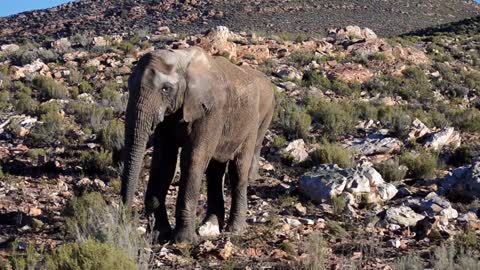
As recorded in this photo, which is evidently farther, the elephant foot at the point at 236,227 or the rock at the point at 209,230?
the elephant foot at the point at 236,227

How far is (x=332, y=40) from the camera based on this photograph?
1119 inches

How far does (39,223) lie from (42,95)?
10.6 m

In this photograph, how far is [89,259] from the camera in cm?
531

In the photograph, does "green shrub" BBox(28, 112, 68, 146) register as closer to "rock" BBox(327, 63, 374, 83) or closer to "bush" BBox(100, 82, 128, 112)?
"bush" BBox(100, 82, 128, 112)

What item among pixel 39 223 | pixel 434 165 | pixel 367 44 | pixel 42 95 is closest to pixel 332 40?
pixel 367 44

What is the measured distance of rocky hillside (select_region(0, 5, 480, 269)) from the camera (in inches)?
276

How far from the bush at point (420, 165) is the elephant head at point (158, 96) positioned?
5.96 metres

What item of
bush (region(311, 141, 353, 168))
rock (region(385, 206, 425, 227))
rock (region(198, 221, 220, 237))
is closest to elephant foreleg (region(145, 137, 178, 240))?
rock (region(198, 221, 220, 237))

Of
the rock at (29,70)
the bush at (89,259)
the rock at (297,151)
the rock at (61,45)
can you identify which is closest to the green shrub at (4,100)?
the rock at (29,70)

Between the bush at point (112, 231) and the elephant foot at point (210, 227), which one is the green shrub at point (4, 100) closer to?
the bush at point (112, 231)

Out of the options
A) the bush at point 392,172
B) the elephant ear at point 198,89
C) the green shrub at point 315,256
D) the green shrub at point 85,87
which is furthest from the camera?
the green shrub at point 85,87

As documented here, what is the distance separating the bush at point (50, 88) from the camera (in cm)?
1806

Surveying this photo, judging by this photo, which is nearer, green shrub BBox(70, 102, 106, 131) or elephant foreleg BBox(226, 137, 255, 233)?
elephant foreleg BBox(226, 137, 255, 233)

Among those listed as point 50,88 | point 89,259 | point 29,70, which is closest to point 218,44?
point 29,70
